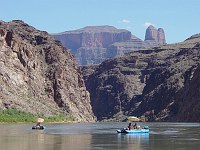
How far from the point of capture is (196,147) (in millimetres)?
79375

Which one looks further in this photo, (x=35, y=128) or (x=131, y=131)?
(x=35, y=128)

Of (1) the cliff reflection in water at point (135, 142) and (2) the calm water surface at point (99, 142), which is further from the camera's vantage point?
(1) the cliff reflection in water at point (135, 142)

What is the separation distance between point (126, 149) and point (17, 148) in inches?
603

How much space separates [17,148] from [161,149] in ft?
66.3

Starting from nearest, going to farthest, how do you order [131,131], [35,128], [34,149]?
[34,149]
[131,131]
[35,128]

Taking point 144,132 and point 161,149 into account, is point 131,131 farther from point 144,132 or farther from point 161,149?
point 161,149

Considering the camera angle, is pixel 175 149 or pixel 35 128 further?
pixel 35 128

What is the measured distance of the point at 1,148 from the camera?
250 ft

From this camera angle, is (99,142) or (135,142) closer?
(99,142)

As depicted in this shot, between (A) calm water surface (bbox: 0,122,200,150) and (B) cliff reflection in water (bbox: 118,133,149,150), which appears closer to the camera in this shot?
(A) calm water surface (bbox: 0,122,200,150)

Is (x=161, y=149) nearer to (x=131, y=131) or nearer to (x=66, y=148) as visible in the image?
(x=66, y=148)

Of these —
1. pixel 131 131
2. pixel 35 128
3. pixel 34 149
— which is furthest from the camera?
pixel 35 128

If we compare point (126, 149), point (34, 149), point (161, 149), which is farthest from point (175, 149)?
point (34, 149)

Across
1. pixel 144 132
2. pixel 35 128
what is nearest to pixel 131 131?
pixel 144 132
